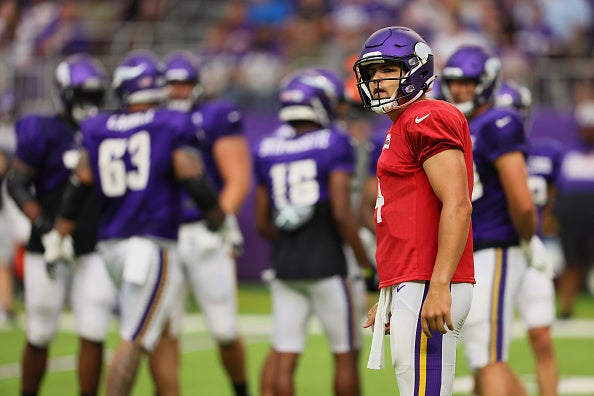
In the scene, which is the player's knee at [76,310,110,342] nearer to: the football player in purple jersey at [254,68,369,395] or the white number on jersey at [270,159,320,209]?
the football player in purple jersey at [254,68,369,395]

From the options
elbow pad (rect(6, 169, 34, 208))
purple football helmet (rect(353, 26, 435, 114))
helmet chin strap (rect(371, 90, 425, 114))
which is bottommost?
elbow pad (rect(6, 169, 34, 208))

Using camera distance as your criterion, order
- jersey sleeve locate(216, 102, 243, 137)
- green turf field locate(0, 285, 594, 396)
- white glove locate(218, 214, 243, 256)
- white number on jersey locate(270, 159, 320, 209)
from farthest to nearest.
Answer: green turf field locate(0, 285, 594, 396), jersey sleeve locate(216, 102, 243, 137), white glove locate(218, 214, 243, 256), white number on jersey locate(270, 159, 320, 209)

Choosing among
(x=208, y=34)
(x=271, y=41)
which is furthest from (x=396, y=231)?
(x=208, y=34)

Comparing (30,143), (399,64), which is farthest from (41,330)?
(399,64)

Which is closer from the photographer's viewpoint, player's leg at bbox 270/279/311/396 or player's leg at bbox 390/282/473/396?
player's leg at bbox 390/282/473/396

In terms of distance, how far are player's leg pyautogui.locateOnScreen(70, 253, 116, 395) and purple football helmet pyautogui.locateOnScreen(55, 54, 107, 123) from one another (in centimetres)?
85

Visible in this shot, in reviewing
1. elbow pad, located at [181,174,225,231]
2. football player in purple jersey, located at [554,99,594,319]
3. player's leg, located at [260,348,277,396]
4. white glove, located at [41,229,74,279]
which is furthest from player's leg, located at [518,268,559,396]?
football player in purple jersey, located at [554,99,594,319]

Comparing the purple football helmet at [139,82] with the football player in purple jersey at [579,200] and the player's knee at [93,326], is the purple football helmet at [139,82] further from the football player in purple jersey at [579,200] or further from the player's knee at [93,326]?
the football player in purple jersey at [579,200]

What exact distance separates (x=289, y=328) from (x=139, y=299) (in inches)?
38.0

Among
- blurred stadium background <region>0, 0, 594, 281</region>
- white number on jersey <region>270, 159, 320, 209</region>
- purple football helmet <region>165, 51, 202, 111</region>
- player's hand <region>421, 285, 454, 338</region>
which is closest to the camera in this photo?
player's hand <region>421, 285, 454, 338</region>

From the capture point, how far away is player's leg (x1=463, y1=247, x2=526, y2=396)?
609 centimetres

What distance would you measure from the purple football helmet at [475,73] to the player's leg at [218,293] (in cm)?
208

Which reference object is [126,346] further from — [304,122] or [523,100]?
[523,100]

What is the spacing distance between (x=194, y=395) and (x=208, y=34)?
991cm
